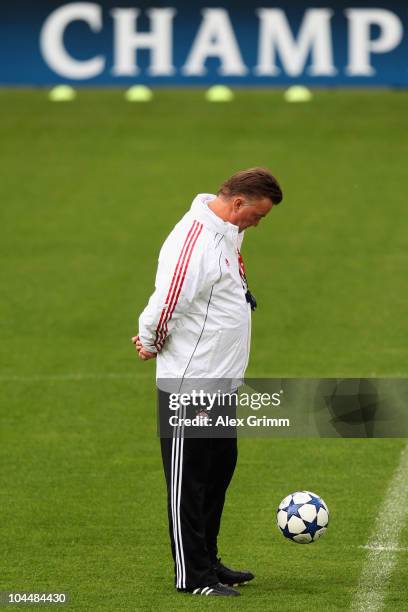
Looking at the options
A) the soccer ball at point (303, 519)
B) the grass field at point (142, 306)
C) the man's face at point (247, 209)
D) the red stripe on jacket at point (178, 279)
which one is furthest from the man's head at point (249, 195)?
the grass field at point (142, 306)

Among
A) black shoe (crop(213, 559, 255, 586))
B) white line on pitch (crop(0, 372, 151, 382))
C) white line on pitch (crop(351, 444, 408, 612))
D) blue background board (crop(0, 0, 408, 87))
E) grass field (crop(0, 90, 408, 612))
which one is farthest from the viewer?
blue background board (crop(0, 0, 408, 87))

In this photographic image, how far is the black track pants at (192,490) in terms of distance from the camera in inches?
292

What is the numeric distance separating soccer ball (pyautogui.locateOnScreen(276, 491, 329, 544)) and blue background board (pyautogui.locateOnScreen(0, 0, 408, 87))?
1704 cm

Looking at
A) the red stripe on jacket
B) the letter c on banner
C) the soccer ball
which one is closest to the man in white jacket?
the red stripe on jacket

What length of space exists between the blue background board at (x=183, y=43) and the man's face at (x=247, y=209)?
17.2 m

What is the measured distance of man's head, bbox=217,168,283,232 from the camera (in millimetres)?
7223

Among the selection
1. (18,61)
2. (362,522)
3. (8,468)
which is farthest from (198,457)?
(18,61)

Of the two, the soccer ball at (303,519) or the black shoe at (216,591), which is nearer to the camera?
the black shoe at (216,591)

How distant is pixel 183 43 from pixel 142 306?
30.8 feet

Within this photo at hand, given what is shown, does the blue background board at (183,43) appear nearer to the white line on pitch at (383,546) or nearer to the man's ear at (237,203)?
the white line on pitch at (383,546)

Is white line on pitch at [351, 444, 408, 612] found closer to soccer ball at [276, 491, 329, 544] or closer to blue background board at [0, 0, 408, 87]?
soccer ball at [276, 491, 329, 544]

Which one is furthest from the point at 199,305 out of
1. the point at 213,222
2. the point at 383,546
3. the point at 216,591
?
the point at 383,546

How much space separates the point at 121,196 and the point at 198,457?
14159 millimetres

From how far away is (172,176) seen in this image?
874 inches
